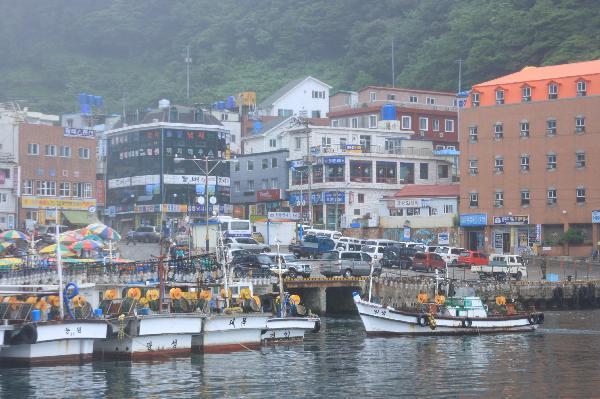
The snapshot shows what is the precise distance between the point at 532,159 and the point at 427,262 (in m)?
20.5

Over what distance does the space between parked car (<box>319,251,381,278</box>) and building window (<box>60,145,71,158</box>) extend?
3895 centimetres

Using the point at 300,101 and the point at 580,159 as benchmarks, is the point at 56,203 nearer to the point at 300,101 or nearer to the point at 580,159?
the point at 580,159

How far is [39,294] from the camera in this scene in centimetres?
5628

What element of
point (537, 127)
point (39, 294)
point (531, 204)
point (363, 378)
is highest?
point (537, 127)

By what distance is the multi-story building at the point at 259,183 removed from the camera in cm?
12888

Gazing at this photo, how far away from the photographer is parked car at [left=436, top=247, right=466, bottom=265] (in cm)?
9512

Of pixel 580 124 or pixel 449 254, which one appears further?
pixel 580 124

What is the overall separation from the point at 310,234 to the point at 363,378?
52684mm

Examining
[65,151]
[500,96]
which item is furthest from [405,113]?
[65,151]

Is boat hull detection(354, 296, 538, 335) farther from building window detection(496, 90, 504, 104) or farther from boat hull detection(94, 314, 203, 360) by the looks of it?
building window detection(496, 90, 504, 104)

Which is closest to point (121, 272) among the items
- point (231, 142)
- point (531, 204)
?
point (531, 204)

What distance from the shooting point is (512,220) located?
107m

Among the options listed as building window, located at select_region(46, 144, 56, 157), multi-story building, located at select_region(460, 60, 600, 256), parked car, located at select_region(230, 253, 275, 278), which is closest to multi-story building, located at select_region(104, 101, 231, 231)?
building window, located at select_region(46, 144, 56, 157)

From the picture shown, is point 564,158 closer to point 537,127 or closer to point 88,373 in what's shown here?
point 537,127
